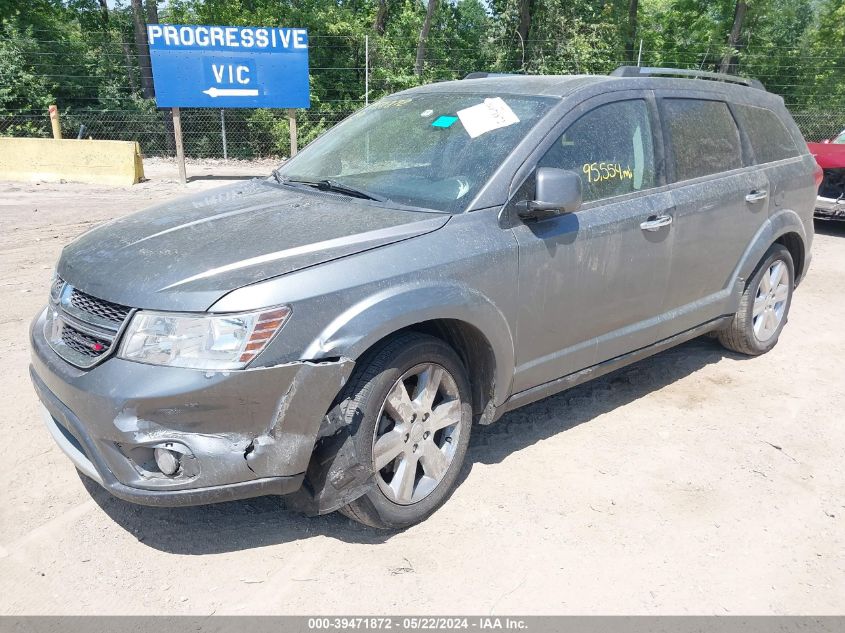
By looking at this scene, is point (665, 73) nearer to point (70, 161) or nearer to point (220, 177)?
point (70, 161)

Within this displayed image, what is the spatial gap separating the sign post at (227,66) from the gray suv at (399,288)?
1004 centimetres

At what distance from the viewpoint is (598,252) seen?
3.70 metres

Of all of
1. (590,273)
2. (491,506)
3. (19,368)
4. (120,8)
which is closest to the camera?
(491,506)

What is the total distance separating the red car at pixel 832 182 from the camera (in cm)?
958

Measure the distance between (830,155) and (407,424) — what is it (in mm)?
8927

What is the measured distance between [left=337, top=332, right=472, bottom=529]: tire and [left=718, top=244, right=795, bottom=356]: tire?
259 cm

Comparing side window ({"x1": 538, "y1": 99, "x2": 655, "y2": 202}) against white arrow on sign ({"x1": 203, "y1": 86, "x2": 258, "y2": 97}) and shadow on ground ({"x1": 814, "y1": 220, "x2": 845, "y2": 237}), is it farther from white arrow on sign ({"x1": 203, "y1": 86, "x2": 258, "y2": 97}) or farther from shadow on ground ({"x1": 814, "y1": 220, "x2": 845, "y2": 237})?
white arrow on sign ({"x1": 203, "y1": 86, "x2": 258, "y2": 97})

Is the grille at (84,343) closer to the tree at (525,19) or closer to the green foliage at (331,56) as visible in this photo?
the green foliage at (331,56)

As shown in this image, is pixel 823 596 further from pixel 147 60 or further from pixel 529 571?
pixel 147 60

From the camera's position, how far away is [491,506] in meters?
3.43

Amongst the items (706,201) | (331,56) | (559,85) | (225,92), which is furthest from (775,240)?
(331,56)

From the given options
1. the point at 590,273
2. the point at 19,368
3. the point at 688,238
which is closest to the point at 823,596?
the point at 590,273

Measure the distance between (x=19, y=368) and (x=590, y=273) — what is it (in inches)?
147

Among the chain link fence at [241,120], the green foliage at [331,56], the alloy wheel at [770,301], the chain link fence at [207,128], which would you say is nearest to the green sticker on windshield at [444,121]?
the alloy wheel at [770,301]
